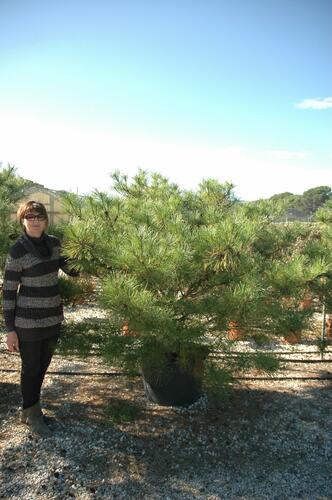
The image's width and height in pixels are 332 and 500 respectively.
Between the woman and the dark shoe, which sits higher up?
the woman

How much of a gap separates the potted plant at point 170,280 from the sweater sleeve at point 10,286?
272 millimetres

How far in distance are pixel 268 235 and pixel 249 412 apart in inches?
42.5

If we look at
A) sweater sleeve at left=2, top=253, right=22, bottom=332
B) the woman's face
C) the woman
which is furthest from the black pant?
the woman's face

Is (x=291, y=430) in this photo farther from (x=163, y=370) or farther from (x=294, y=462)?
(x=163, y=370)

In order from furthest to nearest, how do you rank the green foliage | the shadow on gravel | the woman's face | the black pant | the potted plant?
the green foliage → the black pant → the woman's face → the shadow on gravel → the potted plant

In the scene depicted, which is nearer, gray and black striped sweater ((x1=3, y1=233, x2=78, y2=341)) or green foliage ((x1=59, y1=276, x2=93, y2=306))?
gray and black striped sweater ((x1=3, y1=233, x2=78, y2=341))

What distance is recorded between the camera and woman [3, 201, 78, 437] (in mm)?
2012

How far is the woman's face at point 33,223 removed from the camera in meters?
2.00

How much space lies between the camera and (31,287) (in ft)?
6.75

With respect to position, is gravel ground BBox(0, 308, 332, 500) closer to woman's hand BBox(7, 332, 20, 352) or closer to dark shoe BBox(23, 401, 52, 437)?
dark shoe BBox(23, 401, 52, 437)

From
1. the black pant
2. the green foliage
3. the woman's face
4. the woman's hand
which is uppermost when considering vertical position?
the woman's face

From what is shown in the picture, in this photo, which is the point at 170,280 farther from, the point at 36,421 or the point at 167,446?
the point at 36,421

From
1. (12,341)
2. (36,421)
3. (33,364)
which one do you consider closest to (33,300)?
(12,341)

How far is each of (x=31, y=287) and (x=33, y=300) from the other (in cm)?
7
